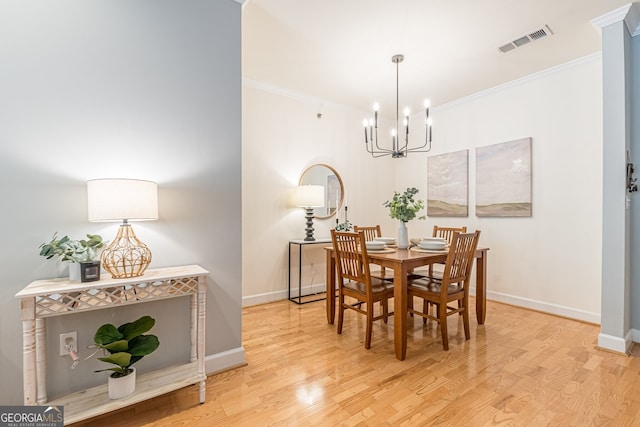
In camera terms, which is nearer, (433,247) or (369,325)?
(369,325)

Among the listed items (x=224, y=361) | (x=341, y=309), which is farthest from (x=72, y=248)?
(x=341, y=309)

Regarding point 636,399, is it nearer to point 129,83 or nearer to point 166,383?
point 166,383

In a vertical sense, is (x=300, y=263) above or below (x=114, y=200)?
below

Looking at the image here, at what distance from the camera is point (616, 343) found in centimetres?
234

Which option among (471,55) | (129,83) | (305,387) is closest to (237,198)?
(129,83)

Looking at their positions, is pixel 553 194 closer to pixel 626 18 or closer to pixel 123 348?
pixel 626 18

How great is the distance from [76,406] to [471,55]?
13.1ft

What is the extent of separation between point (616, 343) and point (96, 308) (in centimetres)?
361

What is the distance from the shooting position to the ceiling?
7.43ft

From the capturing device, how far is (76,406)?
4.83ft

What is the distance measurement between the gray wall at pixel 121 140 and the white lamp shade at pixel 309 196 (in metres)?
1.48

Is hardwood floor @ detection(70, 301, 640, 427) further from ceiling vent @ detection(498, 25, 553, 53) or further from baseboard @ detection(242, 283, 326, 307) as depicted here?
ceiling vent @ detection(498, 25, 553, 53)

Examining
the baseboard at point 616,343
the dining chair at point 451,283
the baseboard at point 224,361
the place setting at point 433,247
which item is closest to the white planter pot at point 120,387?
the baseboard at point 224,361

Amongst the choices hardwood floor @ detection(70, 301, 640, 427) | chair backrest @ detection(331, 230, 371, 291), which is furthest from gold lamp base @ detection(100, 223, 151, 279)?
chair backrest @ detection(331, 230, 371, 291)
